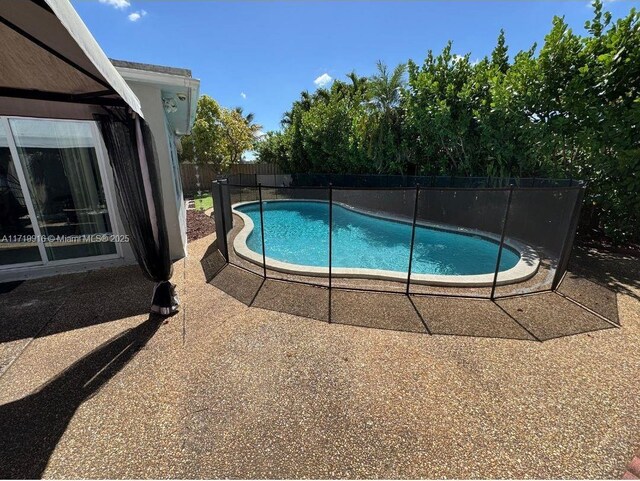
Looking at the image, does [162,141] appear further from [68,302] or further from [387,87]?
[387,87]

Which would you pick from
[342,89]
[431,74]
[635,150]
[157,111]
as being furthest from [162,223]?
[342,89]

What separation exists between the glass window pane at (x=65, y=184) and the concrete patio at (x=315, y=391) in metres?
1.60

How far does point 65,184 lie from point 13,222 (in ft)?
3.69

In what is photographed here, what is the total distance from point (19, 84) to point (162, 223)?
213 cm

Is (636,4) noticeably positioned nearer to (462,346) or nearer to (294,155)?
(462,346)

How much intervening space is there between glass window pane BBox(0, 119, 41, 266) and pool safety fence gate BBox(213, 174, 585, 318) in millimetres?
3310

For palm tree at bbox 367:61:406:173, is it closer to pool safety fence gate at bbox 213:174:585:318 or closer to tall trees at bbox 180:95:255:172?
pool safety fence gate at bbox 213:174:585:318

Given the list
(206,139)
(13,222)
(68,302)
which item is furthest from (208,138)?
(68,302)

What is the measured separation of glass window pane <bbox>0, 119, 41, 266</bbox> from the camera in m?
4.82

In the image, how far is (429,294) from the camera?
4.45 meters

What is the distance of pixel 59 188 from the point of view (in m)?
5.16

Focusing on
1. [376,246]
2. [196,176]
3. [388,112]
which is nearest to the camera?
[376,246]

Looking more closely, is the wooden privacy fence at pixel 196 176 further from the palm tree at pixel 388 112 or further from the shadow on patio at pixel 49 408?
the shadow on patio at pixel 49 408

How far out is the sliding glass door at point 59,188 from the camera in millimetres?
4840
